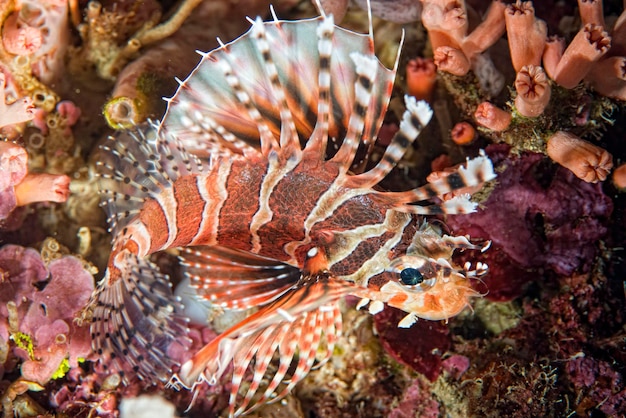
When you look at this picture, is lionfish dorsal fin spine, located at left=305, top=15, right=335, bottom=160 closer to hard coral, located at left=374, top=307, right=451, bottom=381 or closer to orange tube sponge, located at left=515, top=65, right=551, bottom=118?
orange tube sponge, located at left=515, top=65, right=551, bottom=118

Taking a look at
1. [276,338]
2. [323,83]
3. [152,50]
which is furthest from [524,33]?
[152,50]

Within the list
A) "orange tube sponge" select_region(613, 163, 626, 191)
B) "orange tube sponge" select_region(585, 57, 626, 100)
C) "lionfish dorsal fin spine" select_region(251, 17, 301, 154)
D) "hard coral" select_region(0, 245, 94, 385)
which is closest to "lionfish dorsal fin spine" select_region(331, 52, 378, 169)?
"lionfish dorsal fin spine" select_region(251, 17, 301, 154)

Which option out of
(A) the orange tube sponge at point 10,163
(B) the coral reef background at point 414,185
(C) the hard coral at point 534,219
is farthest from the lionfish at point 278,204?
(C) the hard coral at point 534,219

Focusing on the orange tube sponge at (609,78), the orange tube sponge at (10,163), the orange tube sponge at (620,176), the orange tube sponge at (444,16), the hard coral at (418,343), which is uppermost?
the orange tube sponge at (10,163)

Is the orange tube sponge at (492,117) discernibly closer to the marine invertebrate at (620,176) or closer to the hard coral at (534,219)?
the hard coral at (534,219)

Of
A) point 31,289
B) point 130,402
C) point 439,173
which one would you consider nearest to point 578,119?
point 439,173
